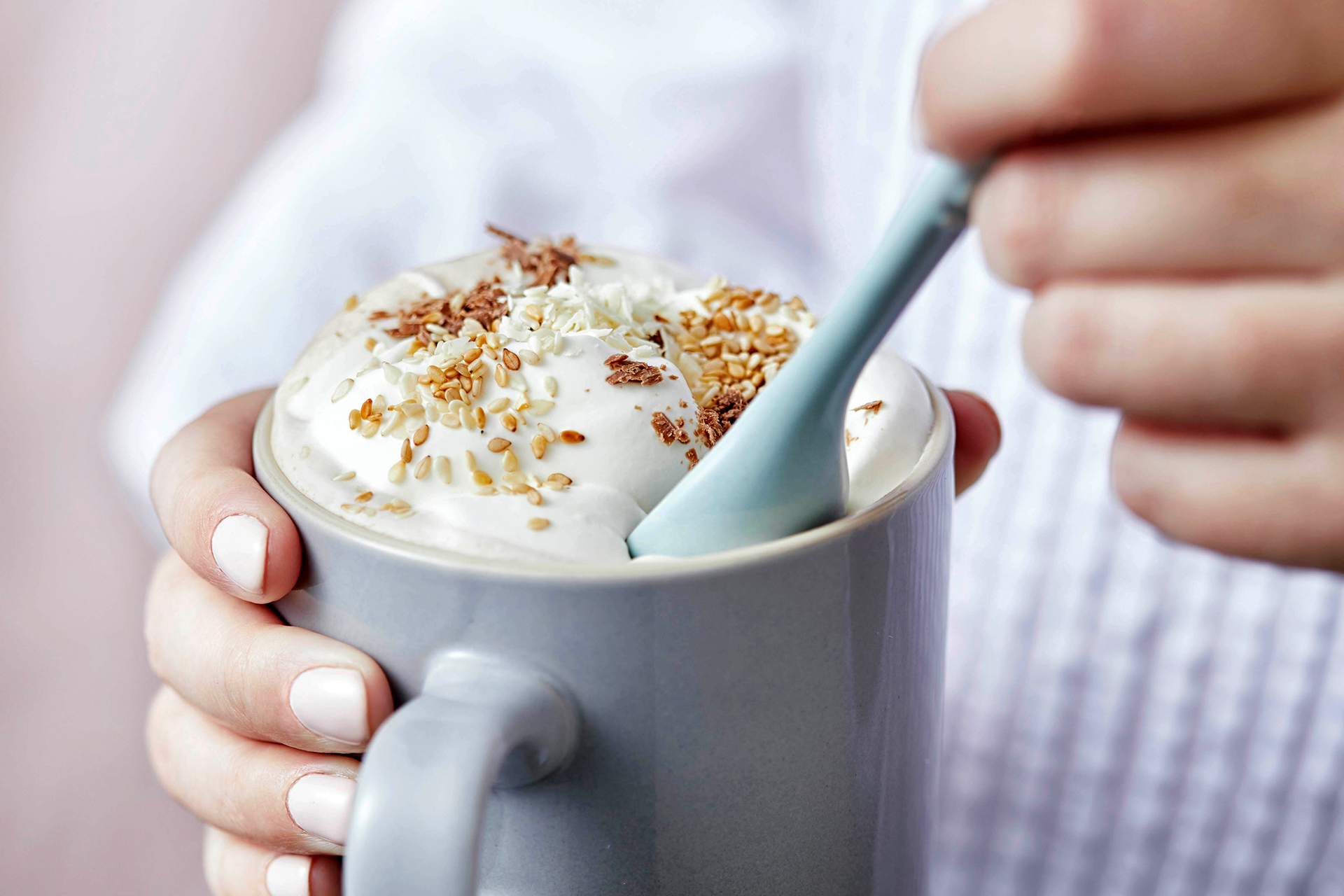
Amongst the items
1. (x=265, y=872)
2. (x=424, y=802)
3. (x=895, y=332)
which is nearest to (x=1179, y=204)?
(x=424, y=802)

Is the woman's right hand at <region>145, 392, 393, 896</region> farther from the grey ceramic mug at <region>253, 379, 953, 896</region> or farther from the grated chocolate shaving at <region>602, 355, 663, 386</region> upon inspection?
the grated chocolate shaving at <region>602, 355, 663, 386</region>

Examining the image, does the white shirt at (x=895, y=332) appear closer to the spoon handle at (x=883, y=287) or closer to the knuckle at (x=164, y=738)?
the knuckle at (x=164, y=738)

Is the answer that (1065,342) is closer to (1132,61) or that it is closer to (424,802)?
(1132,61)

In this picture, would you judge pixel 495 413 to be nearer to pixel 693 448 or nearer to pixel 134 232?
pixel 693 448

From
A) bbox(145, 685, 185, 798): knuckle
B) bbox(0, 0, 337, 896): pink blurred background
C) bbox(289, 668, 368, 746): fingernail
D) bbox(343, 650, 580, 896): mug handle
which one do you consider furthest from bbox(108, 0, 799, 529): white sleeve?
bbox(343, 650, 580, 896): mug handle

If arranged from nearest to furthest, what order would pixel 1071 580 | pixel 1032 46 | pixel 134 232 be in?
pixel 1032 46, pixel 1071 580, pixel 134 232

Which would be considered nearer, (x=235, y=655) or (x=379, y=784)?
(x=379, y=784)

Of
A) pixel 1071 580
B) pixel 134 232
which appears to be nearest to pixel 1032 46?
pixel 1071 580

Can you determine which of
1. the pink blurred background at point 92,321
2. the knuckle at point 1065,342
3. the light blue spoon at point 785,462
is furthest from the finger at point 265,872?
the pink blurred background at point 92,321
